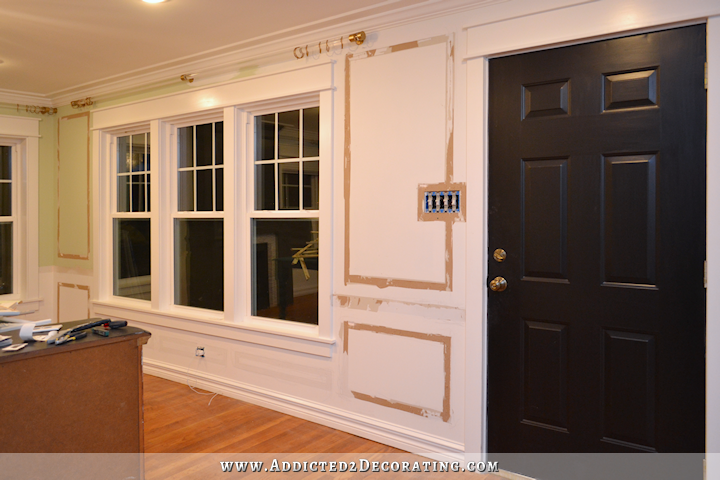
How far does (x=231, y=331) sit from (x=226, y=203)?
39.4 inches

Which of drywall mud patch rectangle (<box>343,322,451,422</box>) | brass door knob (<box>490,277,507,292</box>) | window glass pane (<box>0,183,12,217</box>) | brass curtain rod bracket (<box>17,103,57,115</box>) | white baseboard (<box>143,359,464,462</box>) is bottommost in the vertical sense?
white baseboard (<box>143,359,464,462</box>)

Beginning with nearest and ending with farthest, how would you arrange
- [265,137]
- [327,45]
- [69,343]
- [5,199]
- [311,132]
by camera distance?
[69,343]
[327,45]
[311,132]
[265,137]
[5,199]

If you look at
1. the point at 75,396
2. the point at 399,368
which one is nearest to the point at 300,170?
the point at 399,368

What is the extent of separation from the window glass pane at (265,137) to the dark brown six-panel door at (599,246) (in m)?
1.75

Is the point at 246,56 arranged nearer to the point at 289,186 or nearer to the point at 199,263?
the point at 289,186

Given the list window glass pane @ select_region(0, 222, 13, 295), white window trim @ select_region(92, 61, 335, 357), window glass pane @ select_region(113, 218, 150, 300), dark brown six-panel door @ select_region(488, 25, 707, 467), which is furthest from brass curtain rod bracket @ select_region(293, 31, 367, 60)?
window glass pane @ select_region(0, 222, 13, 295)

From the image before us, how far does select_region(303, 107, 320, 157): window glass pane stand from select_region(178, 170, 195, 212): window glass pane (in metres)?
1.30

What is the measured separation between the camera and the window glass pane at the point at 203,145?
4.29 metres

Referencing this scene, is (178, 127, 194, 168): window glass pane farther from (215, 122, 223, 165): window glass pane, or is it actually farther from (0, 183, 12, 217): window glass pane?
(0, 183, 12, 217): window glass pane

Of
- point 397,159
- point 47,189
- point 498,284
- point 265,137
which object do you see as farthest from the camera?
point 47,189

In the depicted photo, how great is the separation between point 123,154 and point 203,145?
119 centimetres

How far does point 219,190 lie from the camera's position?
13.8 ft

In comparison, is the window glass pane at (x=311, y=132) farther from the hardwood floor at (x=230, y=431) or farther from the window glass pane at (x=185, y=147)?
the hardwood floor at (x=230, y=431)

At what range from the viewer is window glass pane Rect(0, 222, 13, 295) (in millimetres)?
5402
